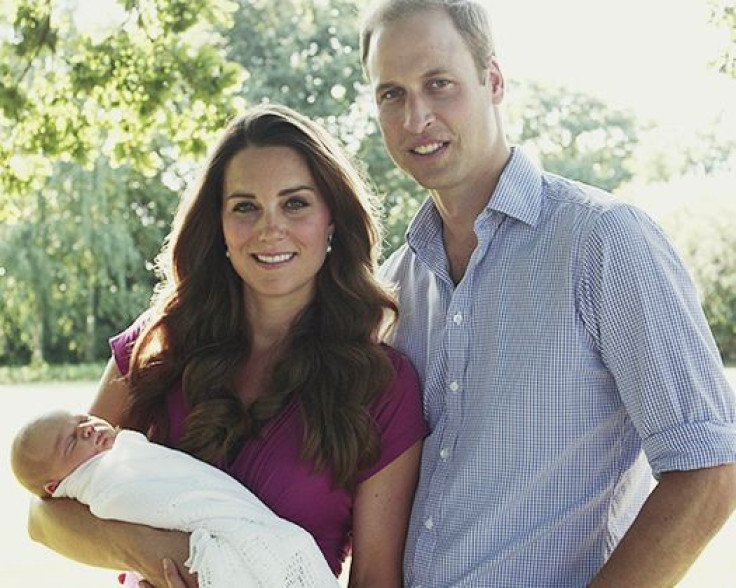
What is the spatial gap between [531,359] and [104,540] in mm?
995

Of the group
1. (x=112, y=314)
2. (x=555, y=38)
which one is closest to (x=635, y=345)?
(x=112, y=314)

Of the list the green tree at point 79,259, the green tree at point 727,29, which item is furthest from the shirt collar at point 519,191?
the green tree at point 79,259

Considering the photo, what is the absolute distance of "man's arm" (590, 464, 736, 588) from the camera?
7.03 ft

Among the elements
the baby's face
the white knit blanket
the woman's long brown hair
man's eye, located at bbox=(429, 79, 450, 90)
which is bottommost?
the white knit blanket

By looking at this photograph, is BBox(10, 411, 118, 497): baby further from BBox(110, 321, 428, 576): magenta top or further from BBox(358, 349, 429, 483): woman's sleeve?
BBox(358, 349, 429, 483): woman's sleeve

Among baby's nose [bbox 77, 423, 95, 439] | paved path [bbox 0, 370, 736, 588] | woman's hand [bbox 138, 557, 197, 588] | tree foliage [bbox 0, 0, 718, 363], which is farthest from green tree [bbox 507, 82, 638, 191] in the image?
woman's hand [bbox 138, 557, 197, 588]

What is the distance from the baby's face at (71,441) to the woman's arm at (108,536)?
0.09 m

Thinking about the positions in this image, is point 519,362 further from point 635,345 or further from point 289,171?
point 289,171

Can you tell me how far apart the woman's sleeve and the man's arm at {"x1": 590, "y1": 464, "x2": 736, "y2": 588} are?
57 cm

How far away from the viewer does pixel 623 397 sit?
7.38 feet

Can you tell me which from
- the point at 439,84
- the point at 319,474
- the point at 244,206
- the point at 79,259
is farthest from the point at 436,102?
the point at 79,259

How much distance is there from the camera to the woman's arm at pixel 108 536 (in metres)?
2.52

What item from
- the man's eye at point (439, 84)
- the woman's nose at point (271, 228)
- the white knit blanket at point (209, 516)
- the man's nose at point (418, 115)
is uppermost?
the man's eye at point (439, 84)

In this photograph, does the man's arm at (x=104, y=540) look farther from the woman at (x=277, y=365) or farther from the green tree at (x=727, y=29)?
the green tree at (x=727, y=29)
